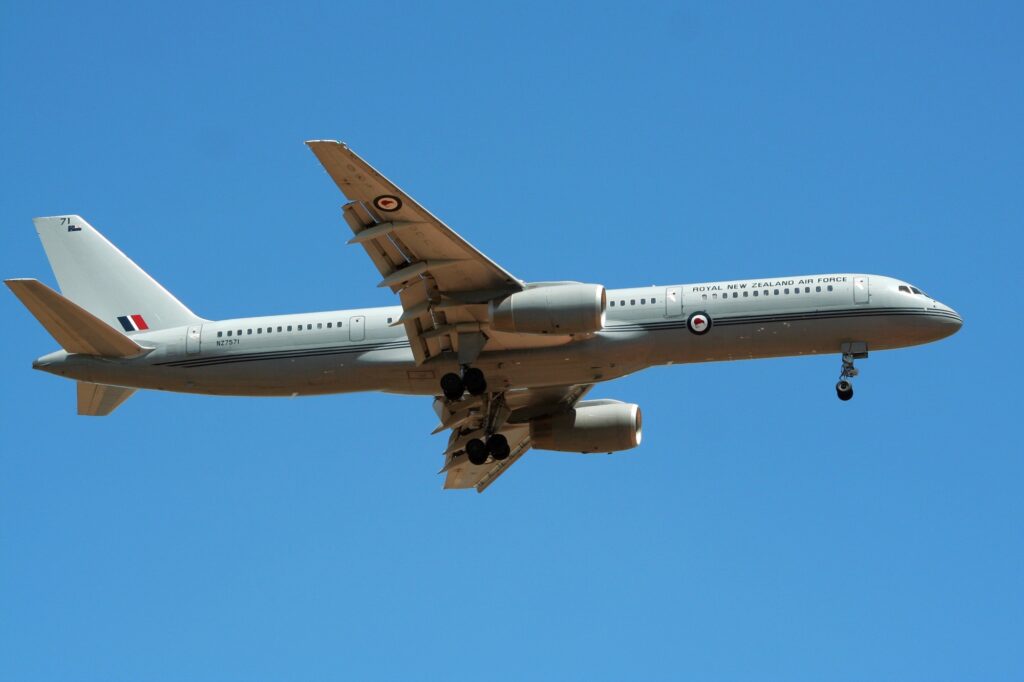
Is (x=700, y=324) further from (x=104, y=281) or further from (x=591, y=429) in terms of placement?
(x=104, y=281)

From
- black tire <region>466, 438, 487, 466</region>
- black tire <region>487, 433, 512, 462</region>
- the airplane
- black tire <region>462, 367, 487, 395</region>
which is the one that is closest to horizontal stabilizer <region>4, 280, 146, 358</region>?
the airplane

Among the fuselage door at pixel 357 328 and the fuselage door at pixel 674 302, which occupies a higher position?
the fuselage door at pixel 674 302

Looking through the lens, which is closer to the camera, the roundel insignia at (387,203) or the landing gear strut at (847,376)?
the roundel insignia at (387,203)

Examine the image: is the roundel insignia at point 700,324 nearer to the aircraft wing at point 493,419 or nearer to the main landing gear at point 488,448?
the aircraft wing at point 493,419

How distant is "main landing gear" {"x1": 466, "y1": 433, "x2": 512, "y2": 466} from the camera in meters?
48.4

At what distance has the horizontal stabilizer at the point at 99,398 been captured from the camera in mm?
49125

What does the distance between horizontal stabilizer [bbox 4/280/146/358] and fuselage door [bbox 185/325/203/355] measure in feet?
4.62

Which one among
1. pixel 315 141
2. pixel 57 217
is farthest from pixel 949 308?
pixel 57 217

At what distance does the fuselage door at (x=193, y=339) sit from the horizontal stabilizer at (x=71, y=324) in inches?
55.4

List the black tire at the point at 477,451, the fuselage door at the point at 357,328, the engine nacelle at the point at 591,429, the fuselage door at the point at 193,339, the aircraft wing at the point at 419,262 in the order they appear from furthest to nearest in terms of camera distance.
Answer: the engine nacelle at the point at 591,429 < the black tire at the point at 477,451 < the fuselage door at the point at 193,339 < the fuselage door at the point at 357,328 < the aircraft wing at the point at 419,262

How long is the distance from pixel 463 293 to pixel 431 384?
3.90 m

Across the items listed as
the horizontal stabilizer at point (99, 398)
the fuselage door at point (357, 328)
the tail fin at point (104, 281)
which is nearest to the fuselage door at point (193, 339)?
the tail fin at point (104, 281)

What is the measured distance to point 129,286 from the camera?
50.2m

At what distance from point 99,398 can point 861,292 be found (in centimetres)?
2474
